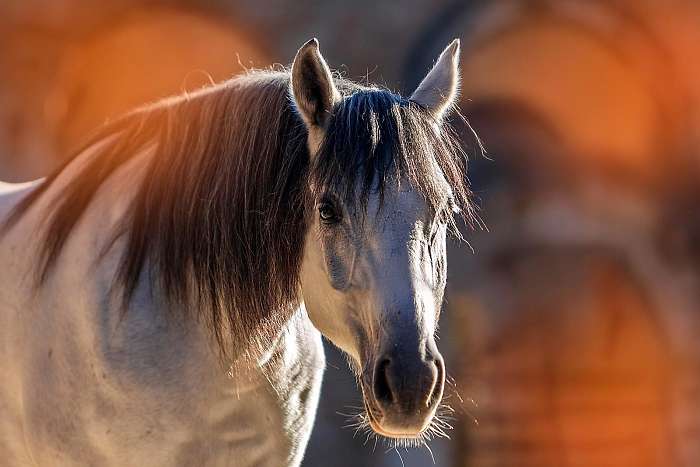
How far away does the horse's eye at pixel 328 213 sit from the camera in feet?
5.85

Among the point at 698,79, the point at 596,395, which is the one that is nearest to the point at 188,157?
the point at 698,79

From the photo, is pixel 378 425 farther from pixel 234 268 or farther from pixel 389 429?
pixel 234 268

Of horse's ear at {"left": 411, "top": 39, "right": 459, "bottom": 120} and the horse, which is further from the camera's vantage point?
horse's ear at {"left": 411, "top": 39, "right": 459, "bottom": 120}

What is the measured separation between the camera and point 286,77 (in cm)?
199

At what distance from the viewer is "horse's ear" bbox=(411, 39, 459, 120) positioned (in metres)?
1.98

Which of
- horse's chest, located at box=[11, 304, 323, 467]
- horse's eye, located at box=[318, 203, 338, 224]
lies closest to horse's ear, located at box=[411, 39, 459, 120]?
horse's eye, located at box=[318, 203, 338, 224]

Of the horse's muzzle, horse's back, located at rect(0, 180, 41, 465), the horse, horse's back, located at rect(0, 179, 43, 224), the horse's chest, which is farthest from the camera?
horse's back, located at rect(0, 179, 43, 224)

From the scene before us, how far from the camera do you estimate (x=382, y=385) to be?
1.69 metres

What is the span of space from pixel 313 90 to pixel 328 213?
0.21 metres

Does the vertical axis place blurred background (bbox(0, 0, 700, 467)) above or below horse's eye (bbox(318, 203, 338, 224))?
below

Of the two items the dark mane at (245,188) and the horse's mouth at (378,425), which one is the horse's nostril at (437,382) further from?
the dark mane at (245,188)

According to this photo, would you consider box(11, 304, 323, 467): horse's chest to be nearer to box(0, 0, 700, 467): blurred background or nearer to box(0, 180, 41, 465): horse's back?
box(0, 180, 41, 465): horse's back

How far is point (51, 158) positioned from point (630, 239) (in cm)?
376

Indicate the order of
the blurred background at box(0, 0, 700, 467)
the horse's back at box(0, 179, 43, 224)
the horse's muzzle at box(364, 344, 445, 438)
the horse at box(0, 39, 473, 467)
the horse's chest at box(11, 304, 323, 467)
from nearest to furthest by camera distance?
the horse's muzzle at box(364, 344, 445, 438) → the horse at box(0, 39, 473, 467) → the horse's chest at box(11, 304, 323, 467) → the horse's back at box(0, 179, 43, 224) → the blurred background at box(0, 0, 700, 467)
